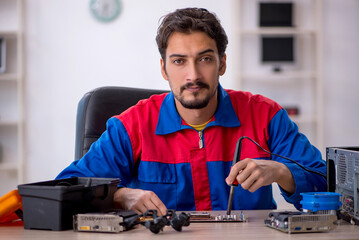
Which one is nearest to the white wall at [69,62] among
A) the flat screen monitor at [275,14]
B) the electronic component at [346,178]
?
the flat screen monitor at [275,14]

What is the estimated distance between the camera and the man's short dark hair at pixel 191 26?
185cm

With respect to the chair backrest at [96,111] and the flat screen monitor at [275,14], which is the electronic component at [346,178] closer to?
the chair backrest at [96,111]

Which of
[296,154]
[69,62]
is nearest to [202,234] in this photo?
[296,154]

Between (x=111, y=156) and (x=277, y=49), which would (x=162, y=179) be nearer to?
(x=111, y=156)

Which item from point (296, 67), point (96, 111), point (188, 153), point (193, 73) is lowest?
point (188, 153)

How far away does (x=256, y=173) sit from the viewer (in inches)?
53.8

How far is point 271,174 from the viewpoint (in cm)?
146

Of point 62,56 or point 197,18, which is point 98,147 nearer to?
point 197,18

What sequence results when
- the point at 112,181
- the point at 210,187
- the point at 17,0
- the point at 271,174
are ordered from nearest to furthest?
the point at 112,181, the point at 271,174, the point at 210,187, the point at 17,0

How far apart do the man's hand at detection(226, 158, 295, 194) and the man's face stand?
0.42 metres

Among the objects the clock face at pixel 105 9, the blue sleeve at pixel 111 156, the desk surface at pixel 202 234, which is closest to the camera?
the desk surface at pixel 202 234

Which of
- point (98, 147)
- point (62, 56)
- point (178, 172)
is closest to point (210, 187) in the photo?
point (178, 172)

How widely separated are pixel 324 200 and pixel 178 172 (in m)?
0.71

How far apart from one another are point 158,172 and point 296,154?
521mm
